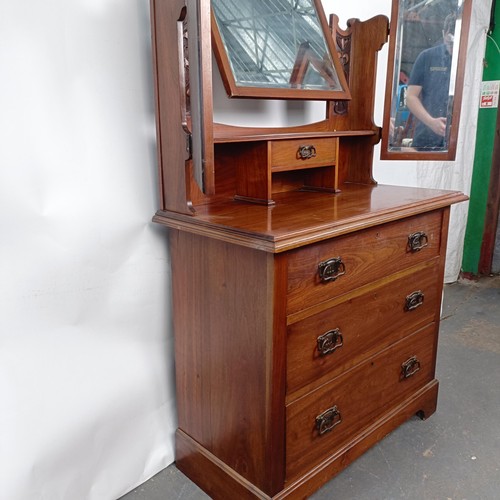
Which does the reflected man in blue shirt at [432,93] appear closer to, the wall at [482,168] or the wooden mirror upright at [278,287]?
the wooden mirror upright at [278,287]

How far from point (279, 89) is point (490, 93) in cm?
230

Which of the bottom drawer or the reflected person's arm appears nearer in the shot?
the bottom drawer

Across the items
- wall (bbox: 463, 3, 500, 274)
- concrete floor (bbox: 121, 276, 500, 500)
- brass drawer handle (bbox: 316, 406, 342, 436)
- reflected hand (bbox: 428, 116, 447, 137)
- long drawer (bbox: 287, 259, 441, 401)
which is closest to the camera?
long drawer (bbox: 287, 259, 441, 401)

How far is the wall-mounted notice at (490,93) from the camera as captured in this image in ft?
10.7

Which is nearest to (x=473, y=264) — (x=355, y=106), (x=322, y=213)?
(x=355, y=106)

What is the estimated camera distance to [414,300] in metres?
1.77

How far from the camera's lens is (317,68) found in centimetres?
179

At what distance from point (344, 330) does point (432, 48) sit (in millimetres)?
1112

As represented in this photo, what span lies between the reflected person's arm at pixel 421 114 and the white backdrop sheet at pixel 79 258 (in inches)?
28.2

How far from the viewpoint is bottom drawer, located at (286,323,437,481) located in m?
1.44

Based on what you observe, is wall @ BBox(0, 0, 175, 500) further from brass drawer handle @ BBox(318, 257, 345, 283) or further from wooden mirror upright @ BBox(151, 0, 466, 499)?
brass drawer handle @ BBox(318, 257, 345, 283)

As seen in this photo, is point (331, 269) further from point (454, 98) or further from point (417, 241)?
point (454, 98)

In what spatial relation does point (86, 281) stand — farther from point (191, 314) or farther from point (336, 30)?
point (336, 30)

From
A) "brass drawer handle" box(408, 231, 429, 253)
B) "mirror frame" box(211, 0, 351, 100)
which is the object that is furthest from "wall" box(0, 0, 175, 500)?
"brass drawer handle" box(408, 231, 429, 253)
